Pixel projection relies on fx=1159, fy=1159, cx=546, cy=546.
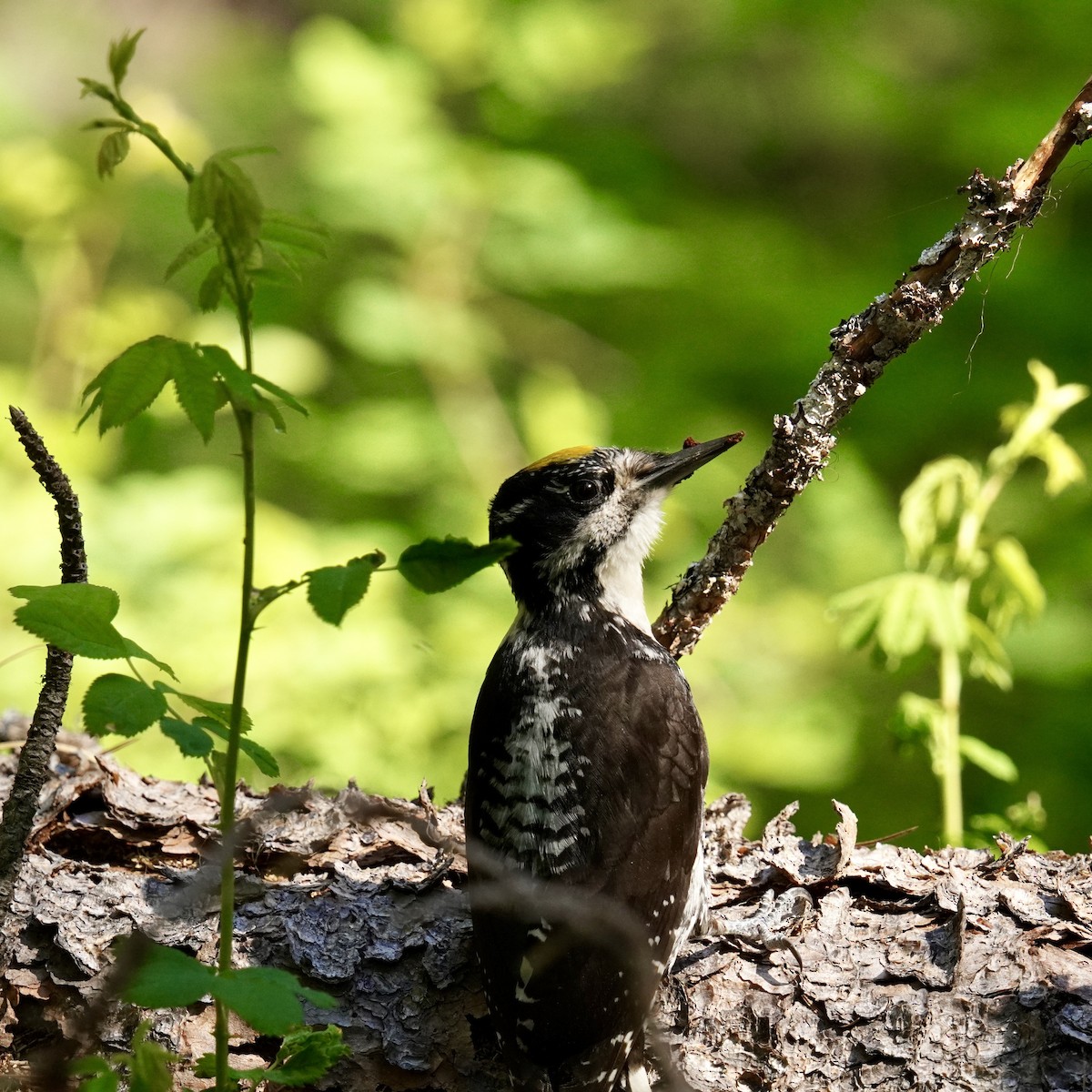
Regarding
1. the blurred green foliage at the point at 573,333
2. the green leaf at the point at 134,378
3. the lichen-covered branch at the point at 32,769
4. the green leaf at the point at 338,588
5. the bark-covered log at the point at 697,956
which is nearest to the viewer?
the green leaf at the point at 338,588

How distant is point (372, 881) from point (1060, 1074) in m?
1.60

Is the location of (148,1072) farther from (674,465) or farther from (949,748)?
(949,748)

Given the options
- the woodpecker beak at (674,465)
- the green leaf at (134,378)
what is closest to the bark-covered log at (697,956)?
the green leaf at (134,378)

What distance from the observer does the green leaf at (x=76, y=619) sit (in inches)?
65.5

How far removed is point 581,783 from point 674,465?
3.46 ft

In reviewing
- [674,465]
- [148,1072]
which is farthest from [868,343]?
[148,1072]

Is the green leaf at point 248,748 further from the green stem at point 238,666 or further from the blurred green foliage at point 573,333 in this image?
the blurred green foliage at point 573,333

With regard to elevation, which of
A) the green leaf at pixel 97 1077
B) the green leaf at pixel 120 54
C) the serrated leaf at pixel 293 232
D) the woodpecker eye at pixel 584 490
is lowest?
the green leaf at pixel 97 1077

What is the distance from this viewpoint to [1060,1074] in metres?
2.33

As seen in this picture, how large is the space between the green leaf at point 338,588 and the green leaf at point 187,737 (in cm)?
27

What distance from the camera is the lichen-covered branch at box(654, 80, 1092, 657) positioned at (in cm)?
258

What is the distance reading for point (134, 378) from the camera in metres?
1.62

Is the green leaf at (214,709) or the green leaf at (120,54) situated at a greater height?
the green leaf at (120,54)

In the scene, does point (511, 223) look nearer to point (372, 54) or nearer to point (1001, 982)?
point (372, 54)
